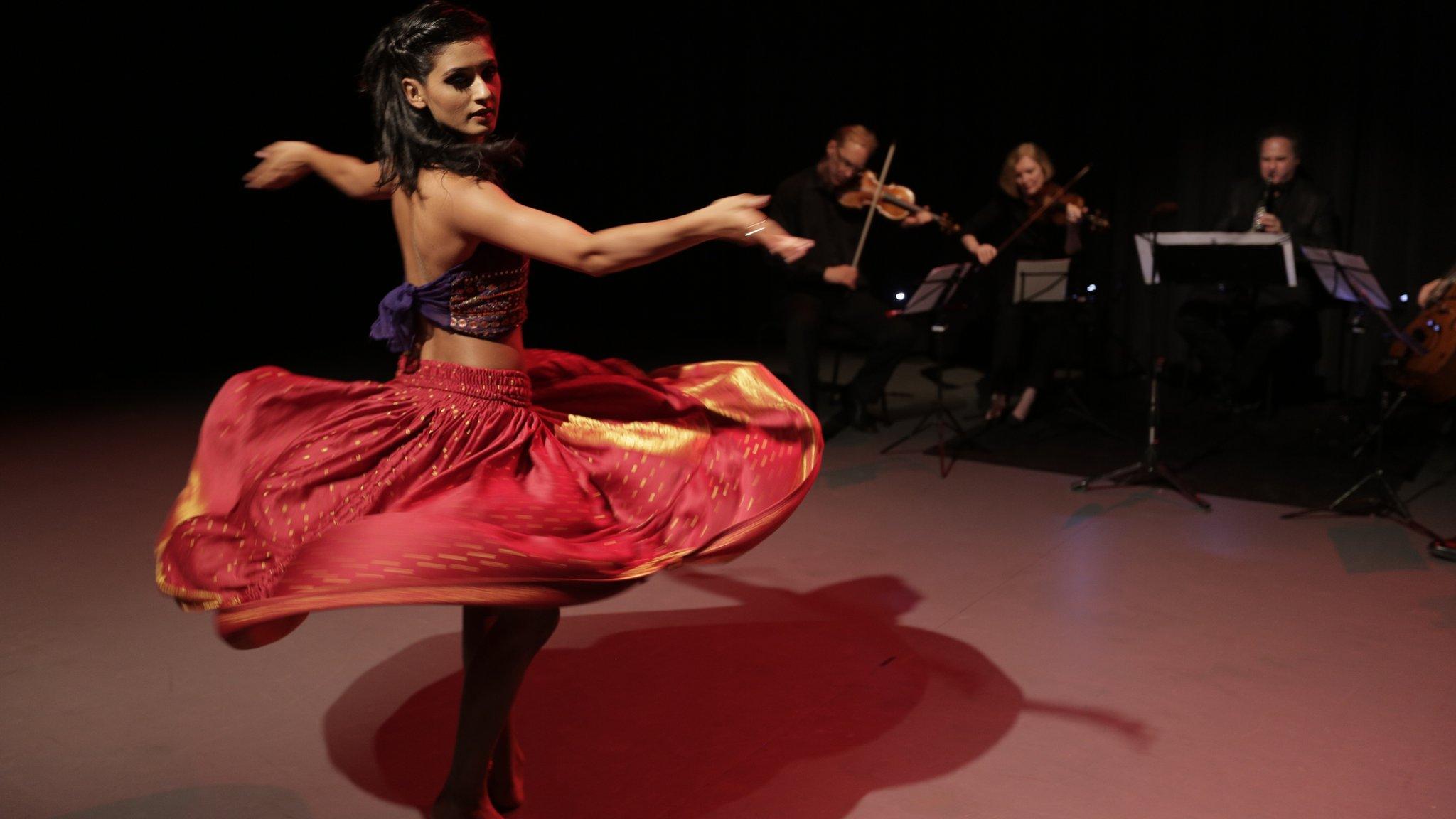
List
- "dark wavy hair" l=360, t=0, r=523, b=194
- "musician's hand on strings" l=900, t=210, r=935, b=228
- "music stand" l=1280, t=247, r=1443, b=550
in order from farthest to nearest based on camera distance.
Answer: "musician's hand on strings" l=900, t=210, r=935, b=228
"music stand" l=1280, t=247, r=1443, b=550
"dark wavy hair" l=360, t=0, r=523, b=194

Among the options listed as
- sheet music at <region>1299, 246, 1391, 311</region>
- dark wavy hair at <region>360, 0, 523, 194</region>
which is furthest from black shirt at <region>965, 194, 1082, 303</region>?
dark wavy hair at <region>360, 0, 523, 194</region>

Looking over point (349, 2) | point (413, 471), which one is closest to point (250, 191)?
point (349, 2)

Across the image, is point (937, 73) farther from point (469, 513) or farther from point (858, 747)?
point (469, 513)

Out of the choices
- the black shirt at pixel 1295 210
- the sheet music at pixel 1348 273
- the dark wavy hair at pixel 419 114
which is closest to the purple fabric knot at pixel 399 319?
the dark wavy hair at pixel 419 114

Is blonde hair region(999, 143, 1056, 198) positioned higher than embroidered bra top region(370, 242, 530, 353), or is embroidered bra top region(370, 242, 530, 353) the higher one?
blonde hair region(999, 143, 1056, 198)

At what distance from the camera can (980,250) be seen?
6.13 meters

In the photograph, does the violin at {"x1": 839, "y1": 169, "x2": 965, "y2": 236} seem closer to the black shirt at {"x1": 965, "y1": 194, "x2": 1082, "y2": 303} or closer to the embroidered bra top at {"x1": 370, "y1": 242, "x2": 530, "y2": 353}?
the black shirt at {"x1": 965, "y1": 194, "x2": 1082, "y2": 303}

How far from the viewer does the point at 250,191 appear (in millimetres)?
9891

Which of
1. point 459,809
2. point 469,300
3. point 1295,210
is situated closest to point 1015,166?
point 1295,210

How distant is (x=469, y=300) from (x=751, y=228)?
619 millimetres

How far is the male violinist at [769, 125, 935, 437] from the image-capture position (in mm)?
5930

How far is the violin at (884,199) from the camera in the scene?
594 centimetres

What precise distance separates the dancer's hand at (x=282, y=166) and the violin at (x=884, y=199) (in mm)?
3852

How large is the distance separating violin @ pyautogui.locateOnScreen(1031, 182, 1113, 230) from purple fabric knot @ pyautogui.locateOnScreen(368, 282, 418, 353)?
4657 mm
